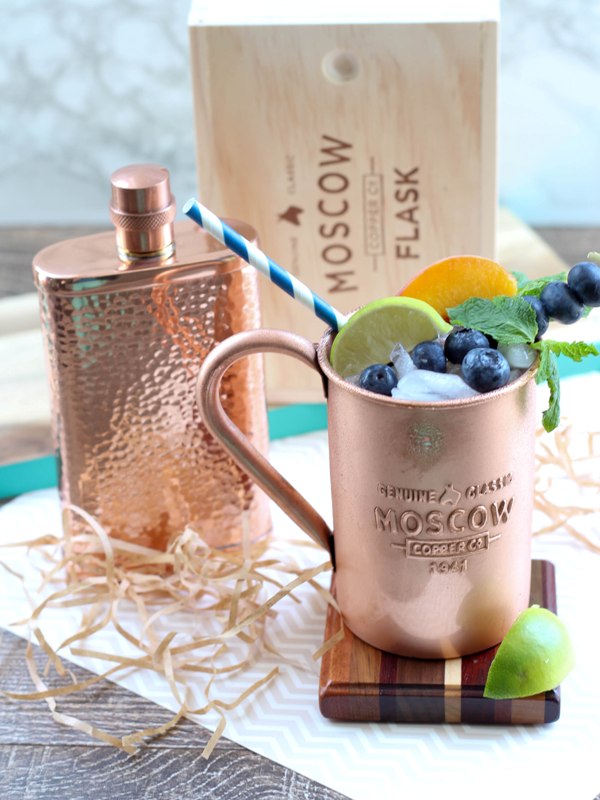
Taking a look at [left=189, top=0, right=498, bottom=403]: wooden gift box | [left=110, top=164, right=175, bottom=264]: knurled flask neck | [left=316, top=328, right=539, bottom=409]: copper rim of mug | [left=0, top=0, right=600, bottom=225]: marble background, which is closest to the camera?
[left=316, top=328, right=539, bottom=409]: copper rim of mug

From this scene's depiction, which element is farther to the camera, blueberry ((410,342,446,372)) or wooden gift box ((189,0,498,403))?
wooden gift box ((189,0,498,403))

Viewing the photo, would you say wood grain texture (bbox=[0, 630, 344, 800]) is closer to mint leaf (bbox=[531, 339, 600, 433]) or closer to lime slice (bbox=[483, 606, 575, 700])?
lime slice (bbox=[483, 606, 575, 700])

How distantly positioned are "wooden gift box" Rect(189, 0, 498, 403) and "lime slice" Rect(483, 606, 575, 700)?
0.38 meters

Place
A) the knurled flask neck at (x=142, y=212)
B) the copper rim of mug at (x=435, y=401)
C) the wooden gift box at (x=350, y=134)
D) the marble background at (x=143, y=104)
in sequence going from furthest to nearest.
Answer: the marble background at (x=143, y=104) → the wooden gift box at (x=350, y=134) → the knurled flask neck at (x=142, y=212) → the copper rim of mug at (x=435, y=401)

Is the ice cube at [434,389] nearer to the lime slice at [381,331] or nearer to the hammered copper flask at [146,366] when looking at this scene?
the lime slice at [381,331]

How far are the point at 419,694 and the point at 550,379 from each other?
0.66 ft

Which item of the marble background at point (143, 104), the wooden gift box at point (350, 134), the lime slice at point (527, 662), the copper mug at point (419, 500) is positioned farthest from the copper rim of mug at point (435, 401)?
the marble background at point (143, 104)

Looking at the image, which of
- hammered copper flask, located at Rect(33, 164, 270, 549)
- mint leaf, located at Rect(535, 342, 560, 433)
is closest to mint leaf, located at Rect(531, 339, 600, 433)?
mint leaf, located at Rect(535, 342, 560, 433)

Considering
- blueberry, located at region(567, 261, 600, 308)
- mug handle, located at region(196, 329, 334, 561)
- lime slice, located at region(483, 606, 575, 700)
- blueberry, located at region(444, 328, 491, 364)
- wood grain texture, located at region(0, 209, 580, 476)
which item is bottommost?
lime slice, located at region(483, 606, 575, 700)

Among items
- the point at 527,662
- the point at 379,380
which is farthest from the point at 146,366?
the point at 527,662

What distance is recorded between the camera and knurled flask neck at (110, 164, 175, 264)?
0.79 metres

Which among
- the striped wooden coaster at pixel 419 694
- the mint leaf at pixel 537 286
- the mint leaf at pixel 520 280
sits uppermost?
the mint leaf at pixel 537 286

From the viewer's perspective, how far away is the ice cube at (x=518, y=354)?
68 cm

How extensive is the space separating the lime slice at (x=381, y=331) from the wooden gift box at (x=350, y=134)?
0.95 ft
